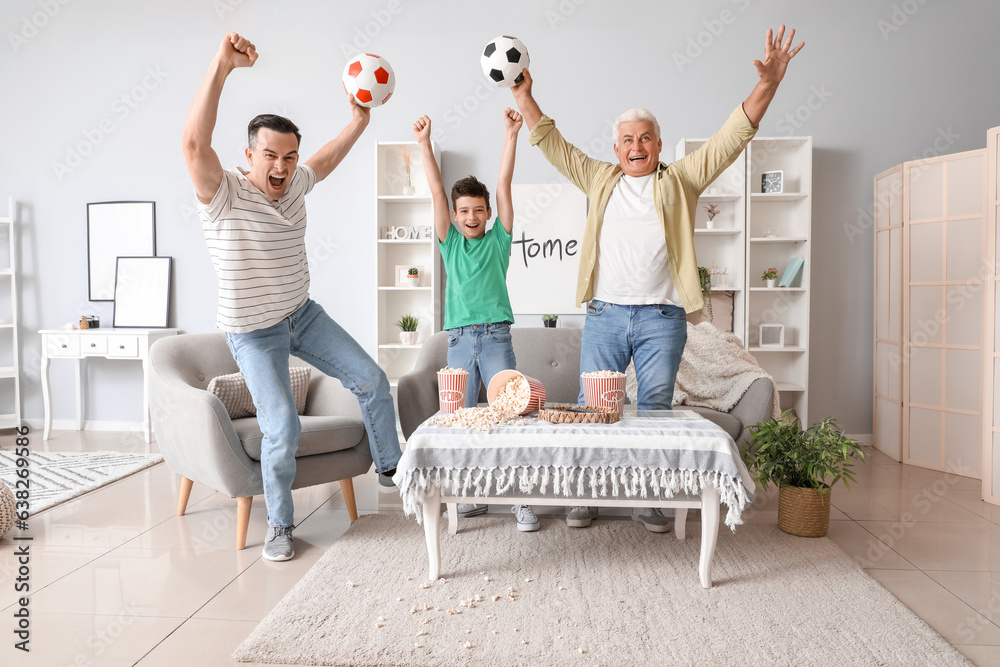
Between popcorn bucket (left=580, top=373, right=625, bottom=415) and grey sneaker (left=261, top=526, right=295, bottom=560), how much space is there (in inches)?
45.4

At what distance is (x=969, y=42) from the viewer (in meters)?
4.17

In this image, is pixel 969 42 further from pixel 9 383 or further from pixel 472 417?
pixel 9 383

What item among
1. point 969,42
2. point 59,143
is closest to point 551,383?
point 969,42

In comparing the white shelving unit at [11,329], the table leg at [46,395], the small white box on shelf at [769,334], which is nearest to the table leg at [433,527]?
the small white box on shelf at [769,334]

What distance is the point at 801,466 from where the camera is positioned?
2506 mm

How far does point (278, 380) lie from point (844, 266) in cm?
363

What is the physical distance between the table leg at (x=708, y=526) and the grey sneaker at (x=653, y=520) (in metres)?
0.51

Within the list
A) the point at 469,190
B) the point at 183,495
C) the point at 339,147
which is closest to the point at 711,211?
the point at 469,190

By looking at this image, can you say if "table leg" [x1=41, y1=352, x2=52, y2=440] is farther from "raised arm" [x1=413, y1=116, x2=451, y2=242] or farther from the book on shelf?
the book on shelf

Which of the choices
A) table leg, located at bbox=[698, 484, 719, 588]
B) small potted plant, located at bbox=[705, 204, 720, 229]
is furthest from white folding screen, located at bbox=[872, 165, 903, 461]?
table leg, located at bbox=[698, 484, 719, 588]

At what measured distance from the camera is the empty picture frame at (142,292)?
467 cm

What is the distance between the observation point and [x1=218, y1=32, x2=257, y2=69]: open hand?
73.8 inches

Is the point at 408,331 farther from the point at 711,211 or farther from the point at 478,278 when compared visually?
the point at 711,211

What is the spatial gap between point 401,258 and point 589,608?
3.11 m
